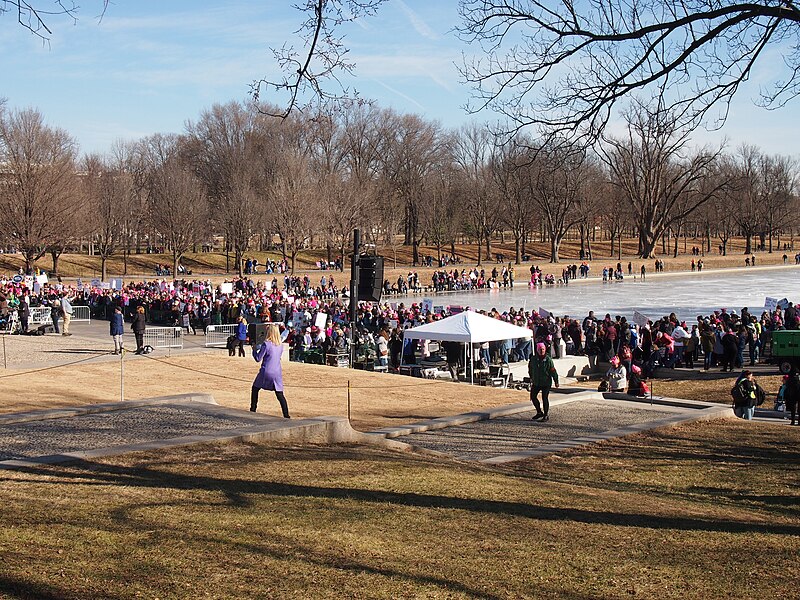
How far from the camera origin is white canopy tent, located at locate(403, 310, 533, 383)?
73.3 ft

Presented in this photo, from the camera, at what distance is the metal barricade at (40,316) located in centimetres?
3569

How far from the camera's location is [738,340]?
85.4ft

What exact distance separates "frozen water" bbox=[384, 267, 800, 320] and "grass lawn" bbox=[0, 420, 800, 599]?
3408 centimetres

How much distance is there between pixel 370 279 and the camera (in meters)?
22.9

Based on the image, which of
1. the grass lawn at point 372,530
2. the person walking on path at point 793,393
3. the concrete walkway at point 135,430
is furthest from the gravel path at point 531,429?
the grass lawn at point 372,530

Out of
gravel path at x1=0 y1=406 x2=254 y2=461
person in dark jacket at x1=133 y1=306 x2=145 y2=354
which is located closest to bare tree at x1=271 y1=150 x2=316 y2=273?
person in dark jacket at x1=133 y1=306 x2=145 y2=354

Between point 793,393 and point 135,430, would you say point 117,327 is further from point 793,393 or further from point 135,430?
point 793,393

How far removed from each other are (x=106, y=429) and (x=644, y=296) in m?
49.7

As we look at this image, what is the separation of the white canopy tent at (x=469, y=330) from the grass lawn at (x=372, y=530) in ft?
36.4

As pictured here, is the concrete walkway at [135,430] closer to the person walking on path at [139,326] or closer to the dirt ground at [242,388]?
the dirt ground at [242,388]

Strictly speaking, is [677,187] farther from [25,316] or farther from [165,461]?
[165,461]

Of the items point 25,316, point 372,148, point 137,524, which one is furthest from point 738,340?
point 372,148

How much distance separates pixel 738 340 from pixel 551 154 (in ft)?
57.9

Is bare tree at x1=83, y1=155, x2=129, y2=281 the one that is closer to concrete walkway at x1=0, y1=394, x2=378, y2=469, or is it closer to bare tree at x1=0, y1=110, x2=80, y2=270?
bare tree at x1=0, y1=110, x2=80, y2=270
